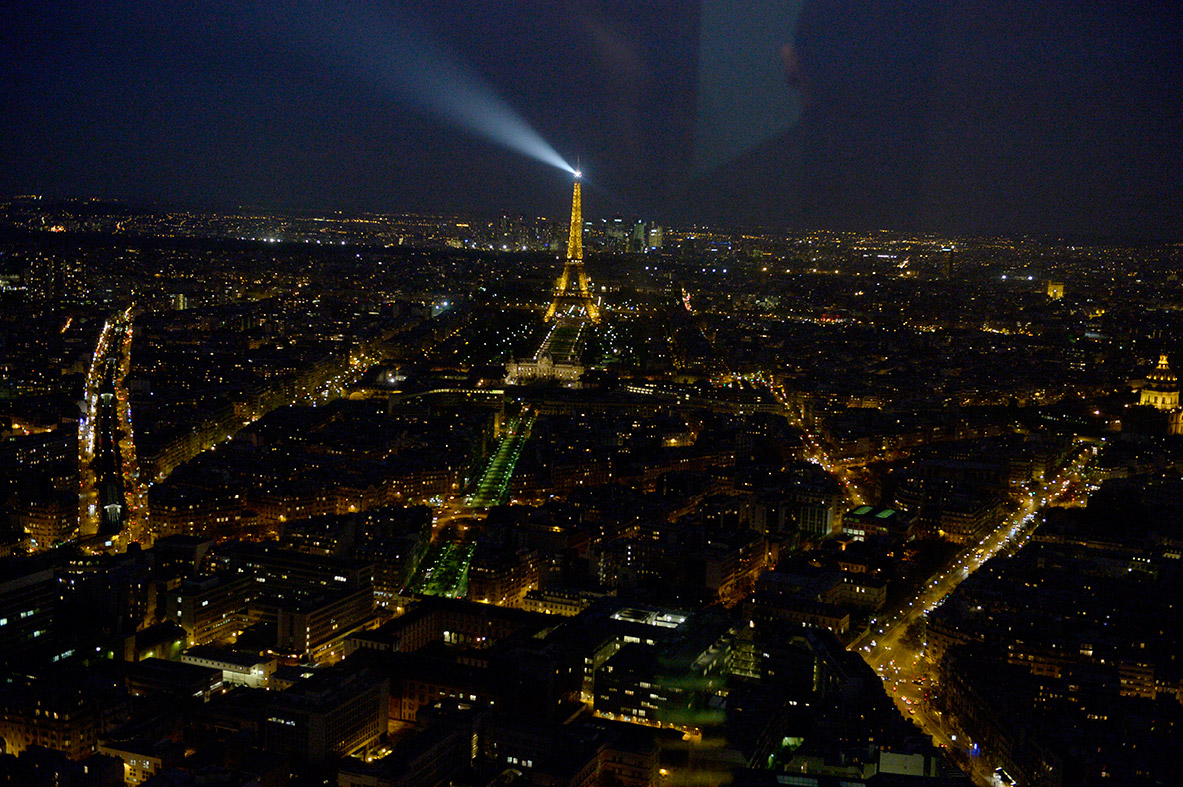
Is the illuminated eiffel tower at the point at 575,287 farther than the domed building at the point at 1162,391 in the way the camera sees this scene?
Yes

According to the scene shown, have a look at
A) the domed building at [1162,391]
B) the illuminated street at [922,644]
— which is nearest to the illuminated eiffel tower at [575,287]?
the domed building at [1162,391]

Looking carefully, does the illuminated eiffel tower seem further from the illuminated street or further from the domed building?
the illuminated street

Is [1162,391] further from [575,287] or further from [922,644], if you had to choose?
[575,287]

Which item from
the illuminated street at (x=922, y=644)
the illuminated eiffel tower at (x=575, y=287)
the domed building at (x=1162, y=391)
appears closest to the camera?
the illuminated street at (x=922, y=644)

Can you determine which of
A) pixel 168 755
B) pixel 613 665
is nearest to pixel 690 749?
pixel 613 665

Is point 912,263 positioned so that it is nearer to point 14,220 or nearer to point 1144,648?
point 14,220

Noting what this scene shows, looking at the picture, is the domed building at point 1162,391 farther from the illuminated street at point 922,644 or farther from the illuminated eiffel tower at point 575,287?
the illuminated eiffel tower at point 575,287

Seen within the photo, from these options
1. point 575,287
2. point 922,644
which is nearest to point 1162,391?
point 922,644

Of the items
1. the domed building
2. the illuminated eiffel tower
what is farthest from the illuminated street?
the illuminated eiffel tower

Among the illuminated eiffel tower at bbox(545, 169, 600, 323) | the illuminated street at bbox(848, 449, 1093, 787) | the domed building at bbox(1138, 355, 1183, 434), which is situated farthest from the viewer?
the illuminated eiffel tower at bbox(545, 169, 600, 323)
